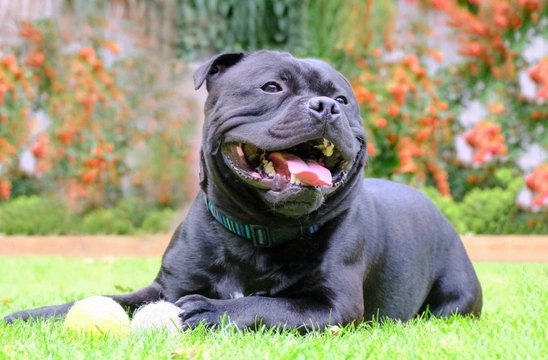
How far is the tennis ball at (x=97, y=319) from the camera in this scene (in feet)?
8.34

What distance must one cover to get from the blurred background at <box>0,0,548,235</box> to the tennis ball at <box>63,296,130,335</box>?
5.03 metres

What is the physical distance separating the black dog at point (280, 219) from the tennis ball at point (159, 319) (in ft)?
0.17

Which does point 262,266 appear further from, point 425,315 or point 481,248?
point 481,248

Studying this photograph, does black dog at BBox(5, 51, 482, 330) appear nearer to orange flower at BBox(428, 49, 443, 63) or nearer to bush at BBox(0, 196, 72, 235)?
bush at BBox(0, 196, 72, 235)

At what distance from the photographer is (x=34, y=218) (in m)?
7.55

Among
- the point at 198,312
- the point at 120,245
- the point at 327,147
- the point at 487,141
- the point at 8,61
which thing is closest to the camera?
the point at 198,312

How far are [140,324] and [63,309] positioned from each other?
0.63m

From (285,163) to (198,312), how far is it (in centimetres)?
66

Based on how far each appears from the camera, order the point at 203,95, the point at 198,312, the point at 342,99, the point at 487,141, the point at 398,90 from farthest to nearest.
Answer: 1. the point at 203,95
2. the point at 487,141
3. the point at 398,90
4. the point at 342,99
5. the point at 198,312

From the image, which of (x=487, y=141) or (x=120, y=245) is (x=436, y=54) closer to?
(x=487, y=141)

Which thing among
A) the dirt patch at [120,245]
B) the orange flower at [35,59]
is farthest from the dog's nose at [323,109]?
the orange flower at [35,59]

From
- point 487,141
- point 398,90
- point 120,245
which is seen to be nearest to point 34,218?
point 120,245

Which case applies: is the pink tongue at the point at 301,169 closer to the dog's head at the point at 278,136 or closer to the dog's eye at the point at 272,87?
the dog's head at the point at 278,136

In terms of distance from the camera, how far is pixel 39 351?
2199 mm
